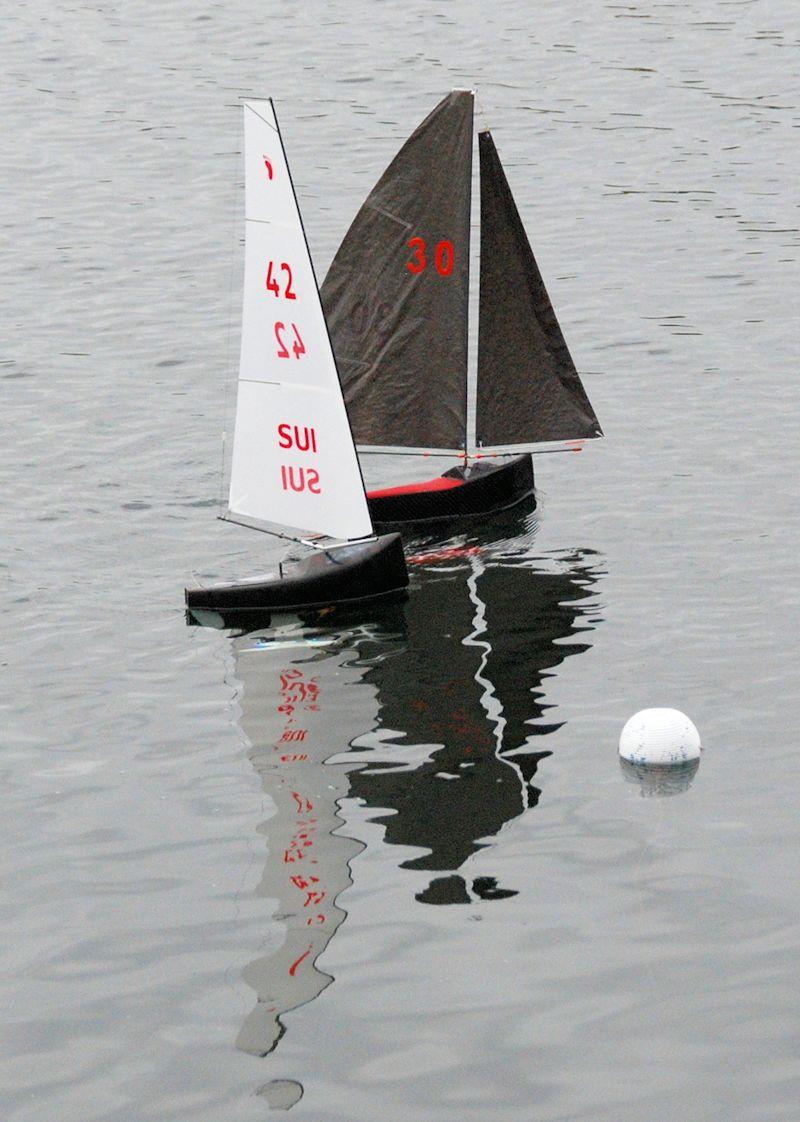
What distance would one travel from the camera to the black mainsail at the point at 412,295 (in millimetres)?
28312

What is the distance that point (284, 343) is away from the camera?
981 inches

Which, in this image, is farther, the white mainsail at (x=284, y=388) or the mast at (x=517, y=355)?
the mast at (x=517, y=355)

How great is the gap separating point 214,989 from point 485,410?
47.3 feet

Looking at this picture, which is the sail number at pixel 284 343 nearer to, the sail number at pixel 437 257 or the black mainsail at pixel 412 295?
the black mainsail at pixel 412 295

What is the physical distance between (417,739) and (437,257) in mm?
9721

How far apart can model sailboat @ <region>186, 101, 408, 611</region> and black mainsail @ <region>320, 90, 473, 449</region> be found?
3898 mm

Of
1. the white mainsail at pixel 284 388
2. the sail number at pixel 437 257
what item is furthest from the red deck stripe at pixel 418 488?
the sail number at pixel 437 257

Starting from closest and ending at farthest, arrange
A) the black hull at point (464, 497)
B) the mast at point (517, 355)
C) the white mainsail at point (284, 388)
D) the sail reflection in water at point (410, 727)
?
the sail reflection in water at point (410, 727) → the white mainsail at point (284, 388) → the black hull at point (464, 497) → the mast at point (517, 355)

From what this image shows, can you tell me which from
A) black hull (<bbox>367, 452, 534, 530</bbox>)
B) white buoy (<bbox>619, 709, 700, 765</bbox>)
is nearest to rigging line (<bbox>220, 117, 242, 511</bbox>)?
black hull (<bbox>367, 452, 534, 530</bbox>)

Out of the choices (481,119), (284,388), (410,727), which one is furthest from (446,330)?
(481,119)

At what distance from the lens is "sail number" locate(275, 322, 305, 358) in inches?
976

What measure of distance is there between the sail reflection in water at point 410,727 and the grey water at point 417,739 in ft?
0.18

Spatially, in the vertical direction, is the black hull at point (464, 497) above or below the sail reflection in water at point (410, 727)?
above

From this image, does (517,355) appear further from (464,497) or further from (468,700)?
(468,700)
